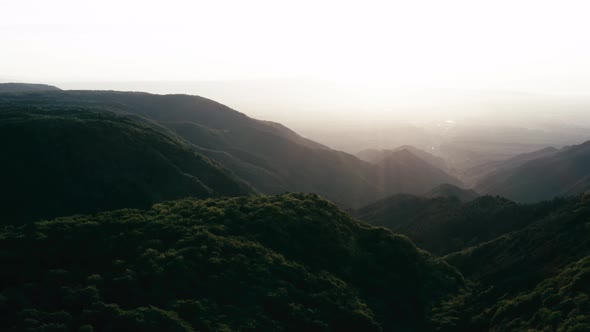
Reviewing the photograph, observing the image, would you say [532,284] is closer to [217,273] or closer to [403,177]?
[217,273]

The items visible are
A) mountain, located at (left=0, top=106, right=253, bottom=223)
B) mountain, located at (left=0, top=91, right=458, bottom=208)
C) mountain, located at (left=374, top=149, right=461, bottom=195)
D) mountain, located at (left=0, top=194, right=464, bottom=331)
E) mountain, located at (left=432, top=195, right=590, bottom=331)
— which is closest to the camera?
mountain, located at (left=0, top=194, right=464, bottom=331)

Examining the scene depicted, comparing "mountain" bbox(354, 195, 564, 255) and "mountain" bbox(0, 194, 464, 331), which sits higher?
"mountain" bbox(0, 194, 464, 331)

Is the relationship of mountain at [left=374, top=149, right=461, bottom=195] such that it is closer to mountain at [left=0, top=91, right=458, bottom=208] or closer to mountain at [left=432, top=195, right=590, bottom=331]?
mountain at [left=0, top=91, right=458, bottom=208]

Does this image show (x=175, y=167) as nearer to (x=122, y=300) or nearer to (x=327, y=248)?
(x=327, y=248)

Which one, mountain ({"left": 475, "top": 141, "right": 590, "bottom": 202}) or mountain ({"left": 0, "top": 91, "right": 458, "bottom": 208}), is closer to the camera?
mountain ({"left": 0, "top": 91, "right": 458, "bottom": 208})

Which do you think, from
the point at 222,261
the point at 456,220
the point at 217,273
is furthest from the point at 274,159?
the point at 217,273

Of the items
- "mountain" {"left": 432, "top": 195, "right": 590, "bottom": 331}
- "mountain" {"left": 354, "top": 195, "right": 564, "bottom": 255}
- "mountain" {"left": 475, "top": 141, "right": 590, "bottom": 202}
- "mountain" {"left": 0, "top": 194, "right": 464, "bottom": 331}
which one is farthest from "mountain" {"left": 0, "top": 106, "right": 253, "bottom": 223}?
"mountain" {"left": 475, "top": 141, "right": 590, "bottom": 202}

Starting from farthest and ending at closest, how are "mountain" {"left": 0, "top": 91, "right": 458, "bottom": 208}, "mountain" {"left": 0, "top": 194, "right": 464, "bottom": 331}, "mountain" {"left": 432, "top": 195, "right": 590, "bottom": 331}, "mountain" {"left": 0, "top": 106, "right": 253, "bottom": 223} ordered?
"mountain" {"left": 0, "top": 91, "right": 458, "bottom": 208}
"mountain" {"left": 0, "top": 106, "right": 253, "bottom": 223}
"mountain" {"left": 432, "top": 195, "right": 590, "bottom": 331}
"mountain" {"left": 0, "top": 194, "right": 464, "bottom": 331}
